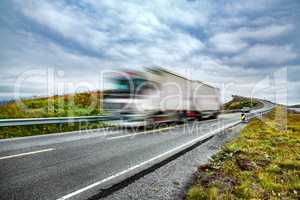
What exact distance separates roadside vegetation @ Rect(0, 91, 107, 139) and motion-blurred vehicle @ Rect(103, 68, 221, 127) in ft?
6.80

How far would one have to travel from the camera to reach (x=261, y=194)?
394 cm

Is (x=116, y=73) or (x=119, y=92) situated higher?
(x=116, y=73)

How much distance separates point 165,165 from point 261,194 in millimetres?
2628

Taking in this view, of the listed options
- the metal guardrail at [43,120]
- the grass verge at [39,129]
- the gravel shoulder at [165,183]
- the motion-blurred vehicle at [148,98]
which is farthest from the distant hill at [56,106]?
the gravel shoulder at [165,183]

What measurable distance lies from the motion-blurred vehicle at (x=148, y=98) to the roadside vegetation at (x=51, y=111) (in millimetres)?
2073

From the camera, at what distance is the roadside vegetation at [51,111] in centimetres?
1153

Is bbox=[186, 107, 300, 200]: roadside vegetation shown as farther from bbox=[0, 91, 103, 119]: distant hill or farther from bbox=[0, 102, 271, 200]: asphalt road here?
bbox=[0, 91, 103, 119]: distant hill

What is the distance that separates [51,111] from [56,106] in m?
1.75

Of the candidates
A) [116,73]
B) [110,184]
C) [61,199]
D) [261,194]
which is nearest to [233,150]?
[261,194]

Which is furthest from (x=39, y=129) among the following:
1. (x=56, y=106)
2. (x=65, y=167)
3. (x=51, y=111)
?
(x=65, y=167)

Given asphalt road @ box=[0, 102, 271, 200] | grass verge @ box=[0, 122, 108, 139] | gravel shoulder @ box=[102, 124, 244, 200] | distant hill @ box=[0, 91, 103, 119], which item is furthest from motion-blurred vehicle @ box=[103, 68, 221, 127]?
gravel shoulder @ box=[102, 124, 244, 200]

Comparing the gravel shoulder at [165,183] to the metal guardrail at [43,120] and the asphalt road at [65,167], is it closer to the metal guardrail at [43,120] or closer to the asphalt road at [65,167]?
the asphalt road at [65,167]

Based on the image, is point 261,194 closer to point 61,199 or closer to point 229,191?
point 229,191

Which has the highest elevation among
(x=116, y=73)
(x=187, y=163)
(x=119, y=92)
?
(x=116, y=73)
